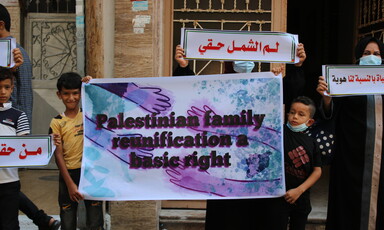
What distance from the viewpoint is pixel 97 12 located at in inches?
181

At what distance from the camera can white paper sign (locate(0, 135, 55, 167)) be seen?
10.5 feet

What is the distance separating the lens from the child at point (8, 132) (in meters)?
3.32

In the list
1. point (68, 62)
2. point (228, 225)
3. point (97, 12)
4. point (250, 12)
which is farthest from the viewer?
point (68, 62)

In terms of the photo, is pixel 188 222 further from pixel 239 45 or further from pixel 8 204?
pixel 239 45

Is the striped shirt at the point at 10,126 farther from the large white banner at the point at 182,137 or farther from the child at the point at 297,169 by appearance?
the child at the point at 297,169

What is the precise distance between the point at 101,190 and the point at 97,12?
2022mm

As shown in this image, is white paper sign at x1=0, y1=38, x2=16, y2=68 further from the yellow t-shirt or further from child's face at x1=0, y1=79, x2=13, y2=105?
the yellow t-shirt

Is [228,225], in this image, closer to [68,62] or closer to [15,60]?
[15,60]

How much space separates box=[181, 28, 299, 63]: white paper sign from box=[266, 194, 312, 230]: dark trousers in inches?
39.6

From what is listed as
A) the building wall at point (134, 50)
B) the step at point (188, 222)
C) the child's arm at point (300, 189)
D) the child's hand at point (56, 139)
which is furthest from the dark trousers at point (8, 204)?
the child's arm at point (300, 189)

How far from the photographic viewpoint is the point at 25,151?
3.23 meters

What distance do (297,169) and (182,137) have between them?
843mm

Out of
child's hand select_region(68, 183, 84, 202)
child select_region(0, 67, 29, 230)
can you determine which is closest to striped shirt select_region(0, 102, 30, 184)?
child select_region(0, 67, 29, 230)

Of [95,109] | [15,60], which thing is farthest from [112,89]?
[15,60]
